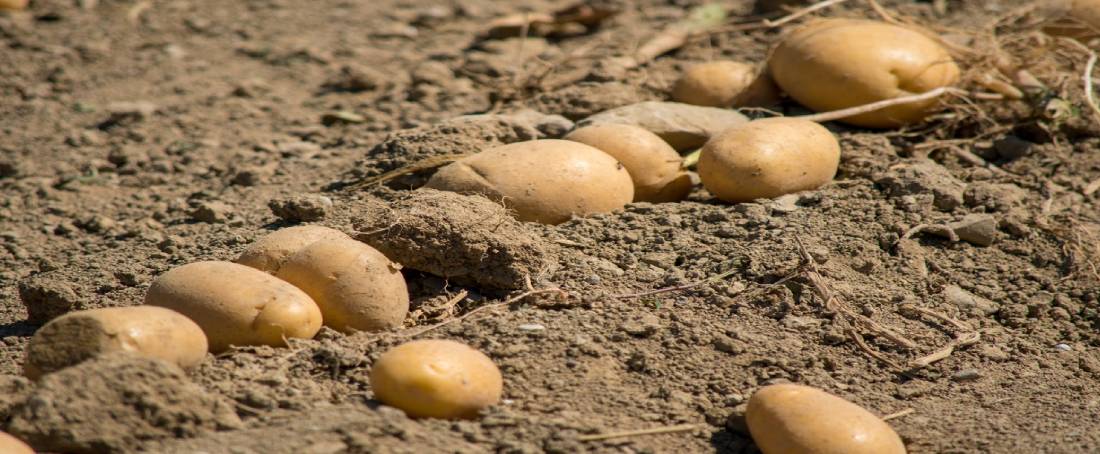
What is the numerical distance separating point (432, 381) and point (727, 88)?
7.11 feet

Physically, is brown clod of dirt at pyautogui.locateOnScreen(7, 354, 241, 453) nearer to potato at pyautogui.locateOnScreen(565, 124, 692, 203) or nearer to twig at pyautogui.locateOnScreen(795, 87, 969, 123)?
potato at pyautogui.locateOnScreen(565, 124, 692, 203)

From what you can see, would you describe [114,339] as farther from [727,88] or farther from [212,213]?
[727,88]

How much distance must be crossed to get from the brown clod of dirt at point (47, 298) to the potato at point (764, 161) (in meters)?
1.83

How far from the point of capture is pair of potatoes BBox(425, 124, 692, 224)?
3275mm

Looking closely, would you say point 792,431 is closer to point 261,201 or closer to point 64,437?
point 64,437

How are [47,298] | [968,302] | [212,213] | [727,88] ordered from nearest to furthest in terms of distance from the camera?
[47,298]
[968,302]
[212,213]
[727,88]

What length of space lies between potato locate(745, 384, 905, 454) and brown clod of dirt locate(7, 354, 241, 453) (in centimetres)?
115

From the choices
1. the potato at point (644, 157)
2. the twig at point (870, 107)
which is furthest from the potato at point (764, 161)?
the twig at point (870, 107)

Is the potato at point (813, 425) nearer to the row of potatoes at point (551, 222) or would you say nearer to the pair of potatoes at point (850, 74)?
the row of potatoes at point (551, 222)

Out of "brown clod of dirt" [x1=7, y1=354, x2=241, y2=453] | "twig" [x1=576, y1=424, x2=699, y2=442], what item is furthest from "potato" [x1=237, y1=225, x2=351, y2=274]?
"twig" [x1=576, y1=424, x2=699, y2=442]

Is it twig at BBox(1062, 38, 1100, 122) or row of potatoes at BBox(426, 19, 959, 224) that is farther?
twig at BBox(1062, 38, 1100, 122)

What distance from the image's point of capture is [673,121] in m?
3.81

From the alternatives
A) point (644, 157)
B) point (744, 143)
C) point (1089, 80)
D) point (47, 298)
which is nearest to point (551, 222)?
point (644, 157)

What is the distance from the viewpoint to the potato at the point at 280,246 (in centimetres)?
287
